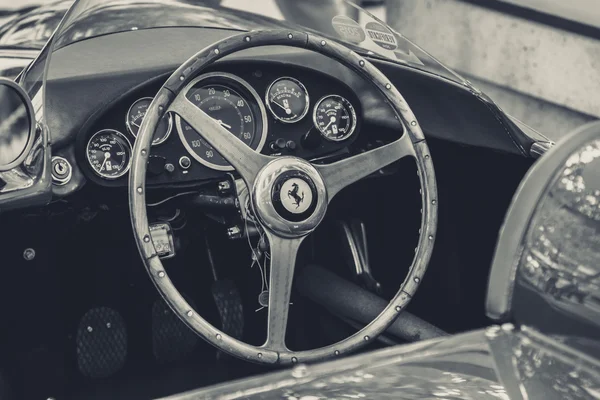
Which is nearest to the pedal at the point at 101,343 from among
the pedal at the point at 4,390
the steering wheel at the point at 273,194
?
the pedal at the point at 4,390

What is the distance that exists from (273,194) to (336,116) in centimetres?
49

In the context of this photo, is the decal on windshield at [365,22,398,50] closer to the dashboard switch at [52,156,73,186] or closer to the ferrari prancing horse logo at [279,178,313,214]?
the ferrari prancing horse logo at [279,178,313,214]

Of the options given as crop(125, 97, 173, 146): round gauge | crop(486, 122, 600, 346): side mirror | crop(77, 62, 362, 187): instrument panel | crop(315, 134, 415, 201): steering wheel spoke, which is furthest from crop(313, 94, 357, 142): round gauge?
crop(486, 122, 600, 346): side mirror

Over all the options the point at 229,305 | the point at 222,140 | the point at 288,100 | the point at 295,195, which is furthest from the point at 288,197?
the point at 229,305

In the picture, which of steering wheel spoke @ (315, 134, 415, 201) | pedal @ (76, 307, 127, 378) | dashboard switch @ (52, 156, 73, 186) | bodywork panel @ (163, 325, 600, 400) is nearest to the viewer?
bodywork panel @ (163, 325, 600, 400)

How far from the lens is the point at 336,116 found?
242 centimetres

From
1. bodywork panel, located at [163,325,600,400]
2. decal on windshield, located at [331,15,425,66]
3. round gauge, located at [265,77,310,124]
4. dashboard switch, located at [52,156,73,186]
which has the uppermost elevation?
decal on windshield, located at [331,15,425,66]

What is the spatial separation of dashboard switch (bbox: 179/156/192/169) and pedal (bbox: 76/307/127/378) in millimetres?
692

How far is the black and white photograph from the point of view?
1.38 m

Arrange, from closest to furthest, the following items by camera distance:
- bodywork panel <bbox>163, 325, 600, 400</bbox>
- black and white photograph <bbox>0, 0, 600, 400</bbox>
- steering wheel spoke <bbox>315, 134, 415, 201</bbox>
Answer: bodywork panel <bbox>163, 325, 600, 400</bbox> → black and white photograph <bbox>0, 0, 600, 400</bbox> → steering wheel spoke <bbox>315, 134, 415, 201</bbox>

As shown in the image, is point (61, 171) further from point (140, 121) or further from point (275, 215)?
point (275, 215)

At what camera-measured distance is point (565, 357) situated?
1.32 meters

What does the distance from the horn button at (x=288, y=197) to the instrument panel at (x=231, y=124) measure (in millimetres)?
287

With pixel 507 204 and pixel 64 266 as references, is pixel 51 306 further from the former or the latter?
pixel 507 204
